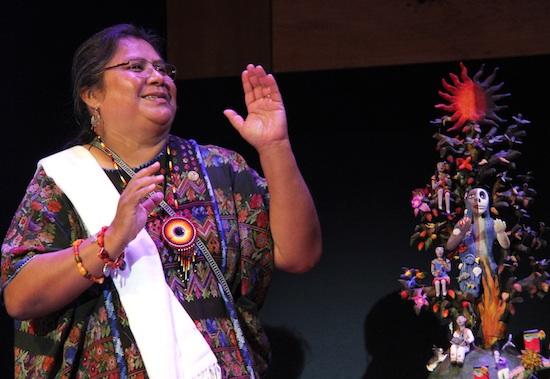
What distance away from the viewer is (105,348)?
181cm

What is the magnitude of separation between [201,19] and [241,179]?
1.11 meters

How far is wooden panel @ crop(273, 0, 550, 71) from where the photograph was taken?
8.45 ft

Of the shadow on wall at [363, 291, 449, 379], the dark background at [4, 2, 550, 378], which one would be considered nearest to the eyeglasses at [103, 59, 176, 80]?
the dark background at [4, 2, 550, 378]

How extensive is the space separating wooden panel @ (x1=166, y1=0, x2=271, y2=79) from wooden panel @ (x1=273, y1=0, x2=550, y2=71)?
2.1 inches

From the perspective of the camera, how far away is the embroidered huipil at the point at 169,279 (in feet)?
5.97

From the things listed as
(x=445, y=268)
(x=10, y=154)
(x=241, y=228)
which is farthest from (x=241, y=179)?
(x=10, y=154)

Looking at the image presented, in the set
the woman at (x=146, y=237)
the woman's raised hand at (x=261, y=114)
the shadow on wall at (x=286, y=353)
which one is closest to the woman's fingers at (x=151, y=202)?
the woman at (x=146, y=237)

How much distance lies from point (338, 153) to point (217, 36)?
547mm

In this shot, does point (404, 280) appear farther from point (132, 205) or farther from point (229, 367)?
point (132, 205)

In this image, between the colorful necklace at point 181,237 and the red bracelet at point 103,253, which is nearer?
the red bracelet at point 103,253

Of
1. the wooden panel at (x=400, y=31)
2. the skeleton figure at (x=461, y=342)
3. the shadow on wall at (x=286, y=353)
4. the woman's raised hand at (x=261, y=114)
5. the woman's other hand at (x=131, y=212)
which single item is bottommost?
the shadow on wall at (x=286, y=353)

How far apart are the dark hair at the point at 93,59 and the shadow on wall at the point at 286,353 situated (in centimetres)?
112

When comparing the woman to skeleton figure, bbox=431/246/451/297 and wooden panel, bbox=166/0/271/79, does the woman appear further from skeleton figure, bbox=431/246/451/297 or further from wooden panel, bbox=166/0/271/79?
wooden panel, bbox=166/0/271/79

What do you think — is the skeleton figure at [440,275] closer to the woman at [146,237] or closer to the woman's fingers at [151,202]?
the woman at [146,237]
